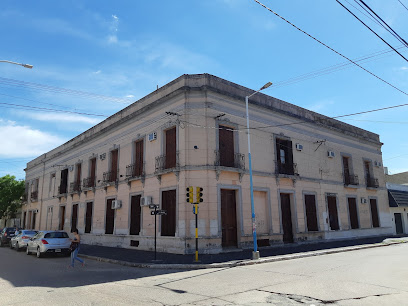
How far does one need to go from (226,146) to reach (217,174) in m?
1.98

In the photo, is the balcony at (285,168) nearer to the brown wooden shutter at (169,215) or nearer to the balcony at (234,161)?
the balcony at (234,161)

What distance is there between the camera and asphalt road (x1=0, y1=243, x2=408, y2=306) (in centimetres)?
687

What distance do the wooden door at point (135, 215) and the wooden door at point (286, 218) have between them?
9.18m

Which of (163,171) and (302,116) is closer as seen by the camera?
(163,171)

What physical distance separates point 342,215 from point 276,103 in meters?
10.4

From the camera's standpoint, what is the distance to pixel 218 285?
8.58 metres

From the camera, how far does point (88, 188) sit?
25.0 metres

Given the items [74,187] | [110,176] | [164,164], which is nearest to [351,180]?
[164,164]

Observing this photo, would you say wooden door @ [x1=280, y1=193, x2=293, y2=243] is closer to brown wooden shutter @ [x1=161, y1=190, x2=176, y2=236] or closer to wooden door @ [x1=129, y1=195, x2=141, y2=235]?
A: brown wooden shutter @ [x1=161, y1=190, x2=176, y2=236]

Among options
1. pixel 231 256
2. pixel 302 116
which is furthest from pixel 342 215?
pixel 231 256

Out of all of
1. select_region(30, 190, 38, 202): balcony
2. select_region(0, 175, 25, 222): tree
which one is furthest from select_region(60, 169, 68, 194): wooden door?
select_region(0, 175, 25, 222): tree

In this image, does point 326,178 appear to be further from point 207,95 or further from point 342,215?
point 207,95

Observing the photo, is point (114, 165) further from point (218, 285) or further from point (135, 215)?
point (218, 285)

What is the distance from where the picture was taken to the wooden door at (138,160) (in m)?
20.3
